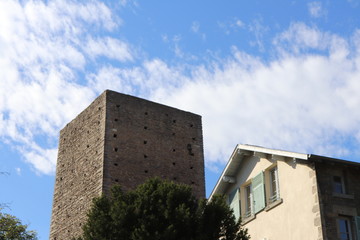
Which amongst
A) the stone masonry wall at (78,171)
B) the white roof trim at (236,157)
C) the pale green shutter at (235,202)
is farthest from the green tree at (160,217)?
the stone masonry wall at (78,171)

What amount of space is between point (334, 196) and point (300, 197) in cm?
87

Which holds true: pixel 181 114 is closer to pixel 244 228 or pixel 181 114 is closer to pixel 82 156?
pixel 82 156

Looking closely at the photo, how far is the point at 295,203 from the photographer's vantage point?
17.2 meters

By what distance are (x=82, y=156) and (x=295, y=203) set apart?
14122mm

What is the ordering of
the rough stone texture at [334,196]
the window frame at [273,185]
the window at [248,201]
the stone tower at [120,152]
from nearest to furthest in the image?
the rough stone texture at [334,196] → the window frame at [273,185] → the window at [248,201] → the stone tower at [120,152]

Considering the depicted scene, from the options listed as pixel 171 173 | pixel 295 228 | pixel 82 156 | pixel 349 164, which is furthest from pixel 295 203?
pixel 82 156

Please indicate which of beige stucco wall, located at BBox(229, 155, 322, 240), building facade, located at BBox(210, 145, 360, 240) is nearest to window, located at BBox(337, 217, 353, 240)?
building facade, located at BBox(210, 145, 360, 240)

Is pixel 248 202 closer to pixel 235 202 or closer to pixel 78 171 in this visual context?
pixel 235 202

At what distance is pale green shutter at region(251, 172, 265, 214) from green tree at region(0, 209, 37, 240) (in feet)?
40.7

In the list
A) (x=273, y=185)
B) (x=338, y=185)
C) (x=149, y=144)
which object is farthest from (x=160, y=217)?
(x=149, y=144)

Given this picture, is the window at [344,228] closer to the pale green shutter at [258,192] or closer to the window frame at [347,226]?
the window frame at [347,226]

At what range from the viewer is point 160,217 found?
17.6m

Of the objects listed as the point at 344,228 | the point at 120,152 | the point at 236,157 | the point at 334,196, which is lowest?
the point at 344,228

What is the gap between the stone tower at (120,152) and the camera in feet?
90.8
